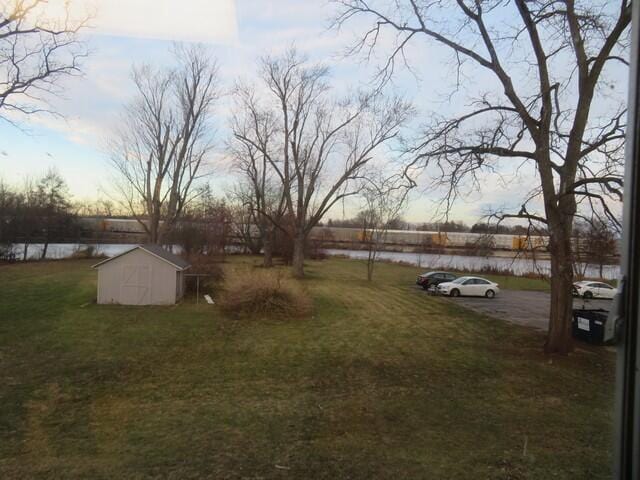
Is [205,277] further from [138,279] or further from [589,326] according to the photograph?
[589,326]

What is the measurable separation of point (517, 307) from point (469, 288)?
558 centimetres

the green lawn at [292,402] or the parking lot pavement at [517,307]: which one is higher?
the green lawn at [292,402]

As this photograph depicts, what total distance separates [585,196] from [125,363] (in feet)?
38.7

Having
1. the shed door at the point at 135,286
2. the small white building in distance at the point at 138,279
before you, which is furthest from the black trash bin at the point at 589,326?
the shed door at the point at 135,286

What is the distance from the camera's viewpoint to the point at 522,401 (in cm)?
905

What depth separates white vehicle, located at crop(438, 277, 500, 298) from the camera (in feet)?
102

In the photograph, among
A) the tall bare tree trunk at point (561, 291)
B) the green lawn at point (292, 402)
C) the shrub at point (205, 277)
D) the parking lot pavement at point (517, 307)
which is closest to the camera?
the green lawn at point (292, 402)

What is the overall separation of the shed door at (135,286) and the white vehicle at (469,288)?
18.5m

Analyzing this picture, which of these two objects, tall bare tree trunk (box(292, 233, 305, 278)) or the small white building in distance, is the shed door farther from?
tall bare tree trunk (box(292, 233, 305, 278))

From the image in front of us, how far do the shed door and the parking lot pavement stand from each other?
51.4ft

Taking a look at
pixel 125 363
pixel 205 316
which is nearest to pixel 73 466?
pixel 125 363

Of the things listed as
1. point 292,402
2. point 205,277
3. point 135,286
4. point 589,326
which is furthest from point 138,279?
point 589,326

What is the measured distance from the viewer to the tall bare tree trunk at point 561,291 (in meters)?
12.1

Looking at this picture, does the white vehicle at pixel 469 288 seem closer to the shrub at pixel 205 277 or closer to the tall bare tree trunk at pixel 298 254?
the tall bare tree trunk at pixel 298 254
